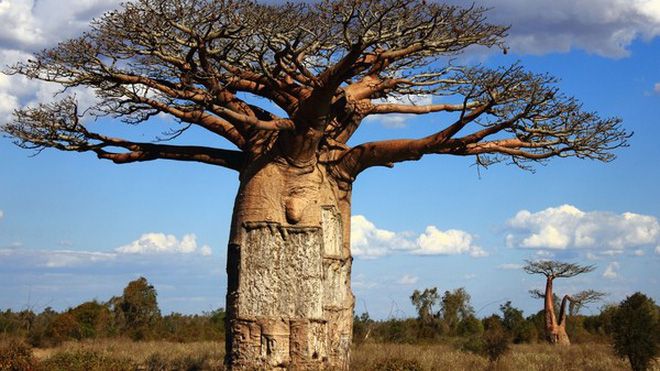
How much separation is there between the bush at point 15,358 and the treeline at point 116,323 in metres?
8.54

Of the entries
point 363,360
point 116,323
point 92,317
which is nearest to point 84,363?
point 363,360

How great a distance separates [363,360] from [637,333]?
430cm

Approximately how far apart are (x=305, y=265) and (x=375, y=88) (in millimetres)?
2537

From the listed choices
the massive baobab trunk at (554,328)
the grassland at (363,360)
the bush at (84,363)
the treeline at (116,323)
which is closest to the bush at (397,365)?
the grassland at (363,360)

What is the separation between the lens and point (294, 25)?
10.6 m

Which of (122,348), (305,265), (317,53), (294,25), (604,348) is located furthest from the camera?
(604,348)

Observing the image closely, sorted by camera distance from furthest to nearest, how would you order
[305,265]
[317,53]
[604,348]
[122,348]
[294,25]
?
[604,348]
[122,348]
[317,53]
[294,25]
[305,265]

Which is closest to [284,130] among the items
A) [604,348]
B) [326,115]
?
[326,115]

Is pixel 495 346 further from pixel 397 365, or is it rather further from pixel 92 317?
pixel 92 317

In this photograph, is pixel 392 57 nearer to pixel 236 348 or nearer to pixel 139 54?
pixel 139 54

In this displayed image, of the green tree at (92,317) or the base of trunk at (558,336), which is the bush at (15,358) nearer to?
the green tree at (92,317)

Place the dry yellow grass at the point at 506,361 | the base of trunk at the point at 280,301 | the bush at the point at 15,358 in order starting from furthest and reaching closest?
the dry yellow grass at the point at 506,361 < the bush at the point at 15,358 < the base of trunk at the point at 280,301

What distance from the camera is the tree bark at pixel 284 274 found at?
981cm

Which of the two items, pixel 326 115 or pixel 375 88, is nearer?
pixel 326 115
